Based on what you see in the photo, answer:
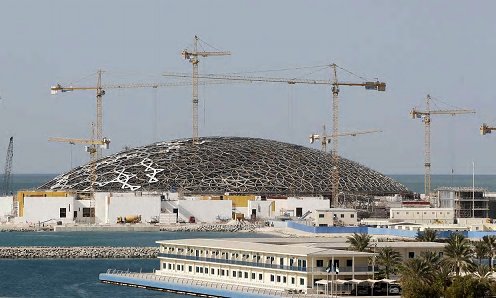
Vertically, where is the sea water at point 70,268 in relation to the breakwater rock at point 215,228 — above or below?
below

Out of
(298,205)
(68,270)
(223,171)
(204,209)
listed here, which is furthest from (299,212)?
(68,270)

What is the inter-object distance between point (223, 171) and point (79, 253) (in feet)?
206

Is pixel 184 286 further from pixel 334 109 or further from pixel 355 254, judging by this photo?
pixel 334 109

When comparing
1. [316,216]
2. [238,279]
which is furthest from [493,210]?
[238,279]

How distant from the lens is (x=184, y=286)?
80938 mm

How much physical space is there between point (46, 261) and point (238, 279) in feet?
102

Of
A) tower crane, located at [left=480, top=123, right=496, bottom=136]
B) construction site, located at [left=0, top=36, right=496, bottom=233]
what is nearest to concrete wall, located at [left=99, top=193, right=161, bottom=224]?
construction site, located at [left=0, top=36, right=496, bottom=233]

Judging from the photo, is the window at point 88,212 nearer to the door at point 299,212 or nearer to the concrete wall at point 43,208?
the concrete wall at point 43,208

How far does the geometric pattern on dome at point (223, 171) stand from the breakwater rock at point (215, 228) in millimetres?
16490

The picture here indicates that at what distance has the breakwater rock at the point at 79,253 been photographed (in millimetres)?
108812

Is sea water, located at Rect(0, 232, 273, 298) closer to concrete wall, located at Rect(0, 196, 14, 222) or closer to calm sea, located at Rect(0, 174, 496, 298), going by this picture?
calm sea, located at Rect(0, 174, 496, 298)

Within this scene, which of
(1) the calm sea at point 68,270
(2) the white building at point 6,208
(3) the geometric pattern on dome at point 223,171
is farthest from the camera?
(3) the geometric pattern on dome at point 223,171

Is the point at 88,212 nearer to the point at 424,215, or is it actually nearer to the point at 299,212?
the point at 299,212

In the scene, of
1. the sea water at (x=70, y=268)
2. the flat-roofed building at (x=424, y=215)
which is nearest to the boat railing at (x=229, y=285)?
the sea water at (x=70, y=268)
